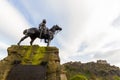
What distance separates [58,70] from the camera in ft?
51.9

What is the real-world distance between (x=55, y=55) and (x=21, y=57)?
8.12ft

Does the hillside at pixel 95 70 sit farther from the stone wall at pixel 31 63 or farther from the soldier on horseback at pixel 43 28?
the stone wall at pixel 31 63

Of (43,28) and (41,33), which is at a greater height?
(43,28)

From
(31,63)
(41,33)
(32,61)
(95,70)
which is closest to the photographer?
(31,63)

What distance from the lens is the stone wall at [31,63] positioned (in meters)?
15.0

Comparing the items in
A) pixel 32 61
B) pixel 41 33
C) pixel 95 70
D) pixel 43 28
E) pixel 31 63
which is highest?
pixel 95 70

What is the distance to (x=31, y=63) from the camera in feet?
53.9

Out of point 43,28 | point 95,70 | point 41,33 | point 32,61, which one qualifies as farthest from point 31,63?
point 95,70

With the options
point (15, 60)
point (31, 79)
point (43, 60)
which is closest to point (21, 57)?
point (15, 60)

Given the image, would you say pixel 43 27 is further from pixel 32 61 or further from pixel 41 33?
pixel 32 61

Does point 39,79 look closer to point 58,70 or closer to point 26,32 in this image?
point 58,70

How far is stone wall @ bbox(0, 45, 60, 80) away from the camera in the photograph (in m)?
15.0

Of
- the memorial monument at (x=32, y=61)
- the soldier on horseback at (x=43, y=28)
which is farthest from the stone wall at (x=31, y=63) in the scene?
the soldier on horseback at (x=43, y=28)

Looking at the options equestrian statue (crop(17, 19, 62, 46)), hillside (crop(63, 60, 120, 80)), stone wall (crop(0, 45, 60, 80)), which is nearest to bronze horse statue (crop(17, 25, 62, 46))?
equestrian statue (crop(17, 19, 62, 46))
